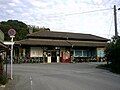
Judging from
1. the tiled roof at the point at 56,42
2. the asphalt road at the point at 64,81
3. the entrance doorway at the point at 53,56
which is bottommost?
the asphalt road at the point at 64,81

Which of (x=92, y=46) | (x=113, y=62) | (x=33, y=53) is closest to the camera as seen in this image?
(x=113, y=62)

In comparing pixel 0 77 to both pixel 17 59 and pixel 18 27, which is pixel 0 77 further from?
pixel 18 27

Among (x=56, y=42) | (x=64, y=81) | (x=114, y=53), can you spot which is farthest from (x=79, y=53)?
(x=64, y=81)

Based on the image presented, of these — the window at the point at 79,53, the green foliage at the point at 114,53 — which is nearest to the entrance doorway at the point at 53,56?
the window at the point at 79,53

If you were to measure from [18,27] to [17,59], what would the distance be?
33947mm

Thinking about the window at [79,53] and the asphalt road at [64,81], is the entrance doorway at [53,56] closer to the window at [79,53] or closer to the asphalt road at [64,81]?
the window at [79,53]

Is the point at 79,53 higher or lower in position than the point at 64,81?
higher

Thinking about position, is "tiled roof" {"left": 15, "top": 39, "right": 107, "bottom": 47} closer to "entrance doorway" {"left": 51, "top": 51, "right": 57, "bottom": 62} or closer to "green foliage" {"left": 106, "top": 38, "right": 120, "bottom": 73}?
"entrance doorway" {"left": 51, "top": 51, "right": 57, "bottom": 62}

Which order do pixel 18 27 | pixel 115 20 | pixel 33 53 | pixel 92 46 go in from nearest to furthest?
pixel 115 20 < pixel 33 53 < pixel 92 46 < pixel 18 27

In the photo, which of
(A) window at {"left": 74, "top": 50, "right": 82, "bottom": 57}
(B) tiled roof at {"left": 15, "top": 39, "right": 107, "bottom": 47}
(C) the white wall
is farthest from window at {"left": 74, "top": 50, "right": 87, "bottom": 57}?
(C) the white wall

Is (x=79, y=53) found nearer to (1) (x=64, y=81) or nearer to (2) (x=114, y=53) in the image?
(2) (x=114, y=53)

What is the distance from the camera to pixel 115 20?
32.4 m

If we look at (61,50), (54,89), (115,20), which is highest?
(115,20)

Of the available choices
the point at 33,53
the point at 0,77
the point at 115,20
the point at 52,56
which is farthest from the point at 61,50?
the point at 0,77
